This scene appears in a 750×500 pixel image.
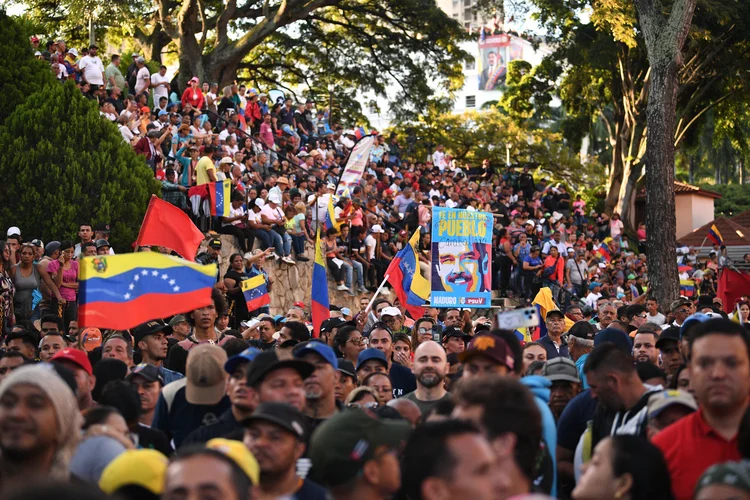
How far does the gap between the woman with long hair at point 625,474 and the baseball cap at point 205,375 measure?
3.04m

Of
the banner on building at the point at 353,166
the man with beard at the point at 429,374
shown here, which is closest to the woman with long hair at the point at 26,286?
the man with beard at the point at 429,374

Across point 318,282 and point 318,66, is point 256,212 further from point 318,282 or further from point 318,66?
point 318,66

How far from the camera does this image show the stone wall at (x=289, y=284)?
18156 mm

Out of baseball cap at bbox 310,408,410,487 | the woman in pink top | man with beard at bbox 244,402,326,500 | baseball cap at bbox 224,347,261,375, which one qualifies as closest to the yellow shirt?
the woman in pink top

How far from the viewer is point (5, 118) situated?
Answer: 17.2 metres

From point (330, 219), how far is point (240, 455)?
50.0 ft

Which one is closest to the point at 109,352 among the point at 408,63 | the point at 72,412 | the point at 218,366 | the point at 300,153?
the point at 218,366

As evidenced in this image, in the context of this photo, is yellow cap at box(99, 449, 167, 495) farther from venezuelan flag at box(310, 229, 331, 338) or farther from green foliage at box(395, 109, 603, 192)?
green foliage at box(395, 109, 603, 192)

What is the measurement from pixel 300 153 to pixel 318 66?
1147 cm

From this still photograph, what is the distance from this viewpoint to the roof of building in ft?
139

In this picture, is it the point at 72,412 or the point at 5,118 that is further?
the point at 5,118

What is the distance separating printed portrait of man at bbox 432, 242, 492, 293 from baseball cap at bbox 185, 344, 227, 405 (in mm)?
7521

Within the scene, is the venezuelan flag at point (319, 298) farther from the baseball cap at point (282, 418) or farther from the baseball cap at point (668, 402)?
the baseball cap at point (282, 418)

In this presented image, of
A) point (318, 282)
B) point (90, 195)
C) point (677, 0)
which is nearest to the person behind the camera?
point (318, 282)
